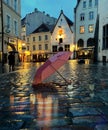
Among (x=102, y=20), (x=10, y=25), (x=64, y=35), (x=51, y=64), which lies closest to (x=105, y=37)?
(x=102, y=20)

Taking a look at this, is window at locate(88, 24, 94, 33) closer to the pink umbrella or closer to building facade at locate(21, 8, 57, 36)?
building facade at locate(21, 8, 57, 36)

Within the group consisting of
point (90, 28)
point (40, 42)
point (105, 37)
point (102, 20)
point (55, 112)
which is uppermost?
point (90, 28)

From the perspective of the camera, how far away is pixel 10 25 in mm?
38219

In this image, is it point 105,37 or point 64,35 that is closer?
point 105,37

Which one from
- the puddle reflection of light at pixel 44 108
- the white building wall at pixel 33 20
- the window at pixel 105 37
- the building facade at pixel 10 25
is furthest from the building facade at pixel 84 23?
the puddle reflection of light at pixel 44 108

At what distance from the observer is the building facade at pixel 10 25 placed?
35.1 m

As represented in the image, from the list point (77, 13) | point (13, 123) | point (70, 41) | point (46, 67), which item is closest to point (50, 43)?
point (70, 41)

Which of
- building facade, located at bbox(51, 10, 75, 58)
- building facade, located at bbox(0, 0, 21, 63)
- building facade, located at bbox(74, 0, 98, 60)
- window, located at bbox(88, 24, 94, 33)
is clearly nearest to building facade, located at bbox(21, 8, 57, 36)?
building facade, located at bbox(51, 10, 75, 58)

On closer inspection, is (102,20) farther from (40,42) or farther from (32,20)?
(32,20)

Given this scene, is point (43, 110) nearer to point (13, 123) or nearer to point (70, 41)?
point (13, 123)

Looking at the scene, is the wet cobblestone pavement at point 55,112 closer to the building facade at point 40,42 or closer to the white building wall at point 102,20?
Result: the white building wall at point 102,20

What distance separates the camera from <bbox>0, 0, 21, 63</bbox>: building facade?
35062mm

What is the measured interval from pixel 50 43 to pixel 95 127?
240ft

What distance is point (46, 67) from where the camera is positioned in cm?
944
